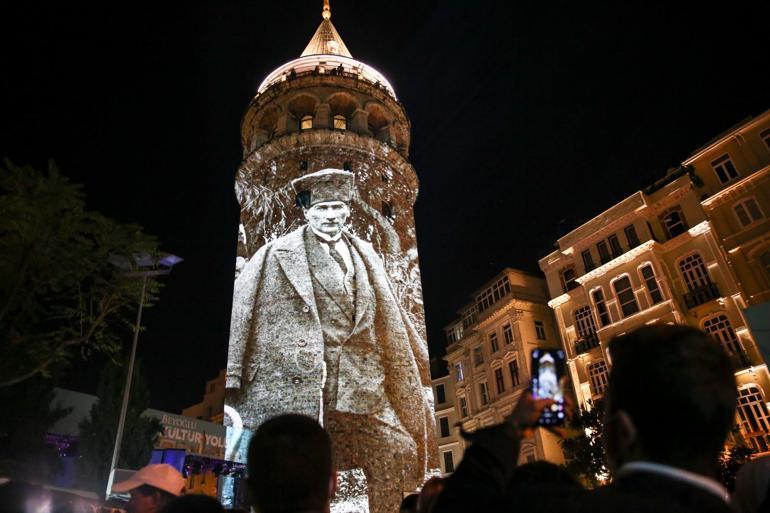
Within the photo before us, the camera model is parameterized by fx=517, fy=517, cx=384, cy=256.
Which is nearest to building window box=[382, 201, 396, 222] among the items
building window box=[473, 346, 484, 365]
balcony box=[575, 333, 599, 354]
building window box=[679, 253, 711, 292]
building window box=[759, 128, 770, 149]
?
balcony box=[575, 333, 599, 354]

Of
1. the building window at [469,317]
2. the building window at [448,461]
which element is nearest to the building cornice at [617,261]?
the building window at [469,317]

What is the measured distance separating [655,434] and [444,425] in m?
33.1

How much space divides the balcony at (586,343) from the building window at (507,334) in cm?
421

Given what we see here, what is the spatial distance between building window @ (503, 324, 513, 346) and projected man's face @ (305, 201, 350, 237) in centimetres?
1387

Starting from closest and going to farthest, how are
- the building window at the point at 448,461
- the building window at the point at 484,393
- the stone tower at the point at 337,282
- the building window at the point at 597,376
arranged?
the stone tower at the point at 337,282, the building window at the point at 597,376, the building window at the point at 484,393, the building window at the point at 448,461

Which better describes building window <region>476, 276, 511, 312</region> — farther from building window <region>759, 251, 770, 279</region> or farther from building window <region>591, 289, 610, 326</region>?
building window <region>759, 251, 770, 279</region>

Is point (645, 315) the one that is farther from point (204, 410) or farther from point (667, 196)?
point (204, 410)

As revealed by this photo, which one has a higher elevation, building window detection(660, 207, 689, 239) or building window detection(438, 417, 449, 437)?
building window detection(660, 207, 689, 239)

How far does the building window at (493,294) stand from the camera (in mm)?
28572

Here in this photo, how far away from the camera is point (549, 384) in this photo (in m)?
1.98

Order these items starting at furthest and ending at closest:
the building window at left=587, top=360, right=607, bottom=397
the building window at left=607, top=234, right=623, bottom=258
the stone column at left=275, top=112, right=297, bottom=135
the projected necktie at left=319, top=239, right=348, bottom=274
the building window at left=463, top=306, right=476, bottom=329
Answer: the building window at left=463, top=306, right=476, bottom=329 → the building window at left=607, top=234, right=623, bottom=258 → the building window at left=587, top=360, right=607, bottom=397 → the stone column at left=275, top=112, right=297, bottom=135 → the projected necktie at left=319, top=239, right=348, bottom=274

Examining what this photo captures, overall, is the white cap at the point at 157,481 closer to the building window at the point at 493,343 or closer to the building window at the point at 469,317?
the building window at the point at 493,343

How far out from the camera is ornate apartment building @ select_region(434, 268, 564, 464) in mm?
26203

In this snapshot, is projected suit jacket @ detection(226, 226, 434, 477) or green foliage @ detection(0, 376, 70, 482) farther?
projected suit jacket @ detection(226, 226, 434, 477)
